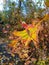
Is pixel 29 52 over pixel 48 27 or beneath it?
beneath

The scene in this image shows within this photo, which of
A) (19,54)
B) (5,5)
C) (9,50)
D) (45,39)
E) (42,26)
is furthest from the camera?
(5,5)

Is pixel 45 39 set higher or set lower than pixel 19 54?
higher

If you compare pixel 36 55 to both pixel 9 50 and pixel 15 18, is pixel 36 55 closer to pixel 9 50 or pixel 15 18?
pixel 9 50

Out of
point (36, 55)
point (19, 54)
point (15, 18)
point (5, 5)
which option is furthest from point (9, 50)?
point (5, 5)

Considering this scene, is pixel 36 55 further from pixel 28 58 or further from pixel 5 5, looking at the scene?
pixel 5 5

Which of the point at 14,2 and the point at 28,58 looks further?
the point at 14,2

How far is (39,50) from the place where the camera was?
16.0 feet

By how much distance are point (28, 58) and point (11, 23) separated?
2764 millimetres

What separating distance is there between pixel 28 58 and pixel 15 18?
257 cm

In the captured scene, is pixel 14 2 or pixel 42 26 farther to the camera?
pixel 14 2

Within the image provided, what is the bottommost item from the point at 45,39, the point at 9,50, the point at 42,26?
the point at 9,50

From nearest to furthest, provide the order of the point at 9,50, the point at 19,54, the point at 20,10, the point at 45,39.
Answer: the point at 45,39, the point at 19,54, the point at 9,50, the point at 20,10

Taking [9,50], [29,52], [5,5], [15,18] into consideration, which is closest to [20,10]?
[15,18]

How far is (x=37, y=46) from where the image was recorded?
481 centimetres
